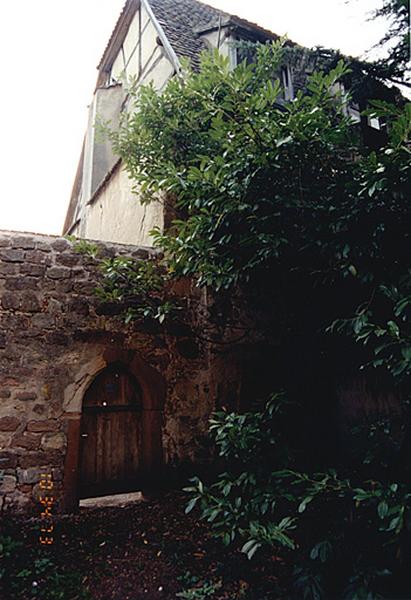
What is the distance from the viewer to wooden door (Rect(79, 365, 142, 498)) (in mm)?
3883

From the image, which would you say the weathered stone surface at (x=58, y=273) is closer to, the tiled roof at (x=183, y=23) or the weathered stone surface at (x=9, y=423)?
the weathered stone surface at (x=9, y=423)

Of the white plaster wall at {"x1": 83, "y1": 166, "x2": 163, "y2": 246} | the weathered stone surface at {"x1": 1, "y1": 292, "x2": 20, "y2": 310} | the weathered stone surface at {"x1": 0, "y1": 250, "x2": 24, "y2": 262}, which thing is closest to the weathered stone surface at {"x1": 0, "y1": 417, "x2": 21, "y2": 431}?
the weathered stone surface at {"x1": 1, "y1": 292, "x2": 20, "y2": 310}

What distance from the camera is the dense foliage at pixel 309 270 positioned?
2486 millimetres

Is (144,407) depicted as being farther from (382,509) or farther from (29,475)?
(382,509)

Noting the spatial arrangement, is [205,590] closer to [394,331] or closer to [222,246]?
[394,331]

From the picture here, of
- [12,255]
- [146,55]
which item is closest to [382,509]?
[12,255]

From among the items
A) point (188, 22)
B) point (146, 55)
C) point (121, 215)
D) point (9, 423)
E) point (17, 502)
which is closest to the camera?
point (17, 502)

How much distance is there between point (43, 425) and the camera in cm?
366

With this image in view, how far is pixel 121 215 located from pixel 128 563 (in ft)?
15.7

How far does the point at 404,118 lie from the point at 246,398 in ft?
10.4

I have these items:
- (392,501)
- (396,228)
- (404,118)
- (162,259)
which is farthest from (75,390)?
(404,118)

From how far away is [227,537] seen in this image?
2.60 metres

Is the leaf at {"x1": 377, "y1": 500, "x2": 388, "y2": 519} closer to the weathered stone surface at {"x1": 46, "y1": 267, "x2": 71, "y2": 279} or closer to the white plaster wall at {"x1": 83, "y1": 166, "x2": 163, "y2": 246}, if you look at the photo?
the weathered stone surface at {"x1": 46, "y1": 267, "x2": 71, "y2": 279}

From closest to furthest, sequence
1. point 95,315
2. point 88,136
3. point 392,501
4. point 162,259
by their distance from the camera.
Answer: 1. point 392,501
2. point 95,315
3. point 162,259
4. point 88,136
